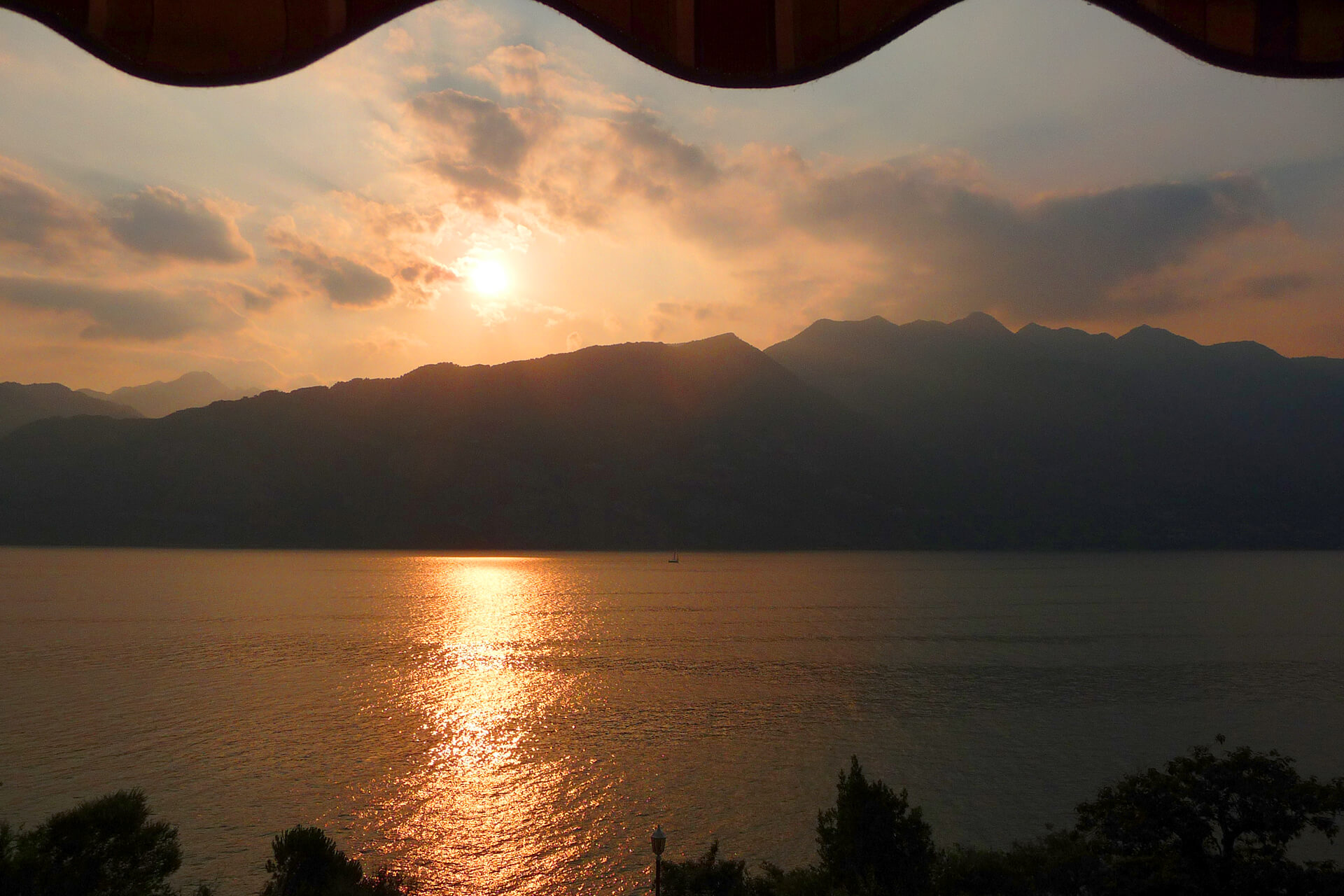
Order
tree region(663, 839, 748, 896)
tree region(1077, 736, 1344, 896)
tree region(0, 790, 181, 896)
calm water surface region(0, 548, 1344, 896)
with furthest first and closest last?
calm water surface region(0, 548, 1344, 896)
tree region(663, 839, 748, 896)
tree region(1077, 736, 1344, 896)
tree region(0, 790, 181, 896)

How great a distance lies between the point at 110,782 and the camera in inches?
1783

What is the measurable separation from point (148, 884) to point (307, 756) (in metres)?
37.1

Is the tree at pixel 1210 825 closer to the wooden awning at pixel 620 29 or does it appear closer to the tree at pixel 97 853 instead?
the wooden awning at pixel 620 29

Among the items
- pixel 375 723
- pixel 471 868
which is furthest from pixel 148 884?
pixel 375 723

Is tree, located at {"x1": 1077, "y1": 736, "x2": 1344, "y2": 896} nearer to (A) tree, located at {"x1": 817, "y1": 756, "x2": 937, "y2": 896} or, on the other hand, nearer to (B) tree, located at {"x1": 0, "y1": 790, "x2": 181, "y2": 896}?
(A) tree, located at {"x1": 817, "y1": 756, "x2": 937, "y2": 896}

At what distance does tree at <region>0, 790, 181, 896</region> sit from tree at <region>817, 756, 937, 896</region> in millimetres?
17830

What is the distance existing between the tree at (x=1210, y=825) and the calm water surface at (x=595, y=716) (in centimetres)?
1877

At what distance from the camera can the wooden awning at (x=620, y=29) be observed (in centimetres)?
204

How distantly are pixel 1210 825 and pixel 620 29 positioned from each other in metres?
28.0

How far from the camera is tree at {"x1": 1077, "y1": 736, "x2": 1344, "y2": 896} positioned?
816 inches

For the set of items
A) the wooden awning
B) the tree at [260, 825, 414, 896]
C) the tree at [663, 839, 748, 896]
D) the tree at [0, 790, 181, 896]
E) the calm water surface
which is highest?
the wooden awning

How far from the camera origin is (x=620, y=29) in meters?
2.14

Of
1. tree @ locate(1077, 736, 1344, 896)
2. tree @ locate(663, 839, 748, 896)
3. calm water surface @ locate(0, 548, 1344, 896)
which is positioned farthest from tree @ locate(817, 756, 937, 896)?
calm water surface @ locate(0, 548, 1344, 896)

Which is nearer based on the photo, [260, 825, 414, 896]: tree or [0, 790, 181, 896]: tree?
[0, 790, 181, 896]: tree
